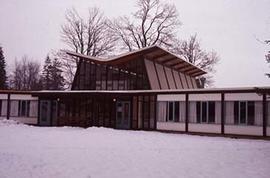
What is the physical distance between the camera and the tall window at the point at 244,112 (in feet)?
66.9

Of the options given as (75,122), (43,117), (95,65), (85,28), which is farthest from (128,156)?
(85,28)

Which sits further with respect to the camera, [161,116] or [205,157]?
[161,116]

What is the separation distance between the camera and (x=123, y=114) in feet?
84.9

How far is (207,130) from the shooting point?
21.9 meters

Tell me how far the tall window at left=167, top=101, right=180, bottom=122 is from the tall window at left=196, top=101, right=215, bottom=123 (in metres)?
1.59

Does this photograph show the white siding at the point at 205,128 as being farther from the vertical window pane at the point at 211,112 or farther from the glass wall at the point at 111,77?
the glass wall at the point at 111,77

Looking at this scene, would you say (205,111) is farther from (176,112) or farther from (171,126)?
(171,126)

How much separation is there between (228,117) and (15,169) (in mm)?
15017

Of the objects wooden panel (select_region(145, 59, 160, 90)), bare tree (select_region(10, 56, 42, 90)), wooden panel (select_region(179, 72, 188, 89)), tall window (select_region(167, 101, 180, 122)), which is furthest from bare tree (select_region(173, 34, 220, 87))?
bare tree (select_region(10, 56, 42, 90))

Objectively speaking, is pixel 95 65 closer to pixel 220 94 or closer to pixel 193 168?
pixel 220 94

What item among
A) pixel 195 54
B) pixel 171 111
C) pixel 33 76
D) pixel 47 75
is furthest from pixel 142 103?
pixel 33 76

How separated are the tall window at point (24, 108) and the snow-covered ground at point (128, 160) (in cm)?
1355

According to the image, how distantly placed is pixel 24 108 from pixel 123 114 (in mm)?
9163

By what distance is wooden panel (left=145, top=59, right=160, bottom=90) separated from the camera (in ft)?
97.2
